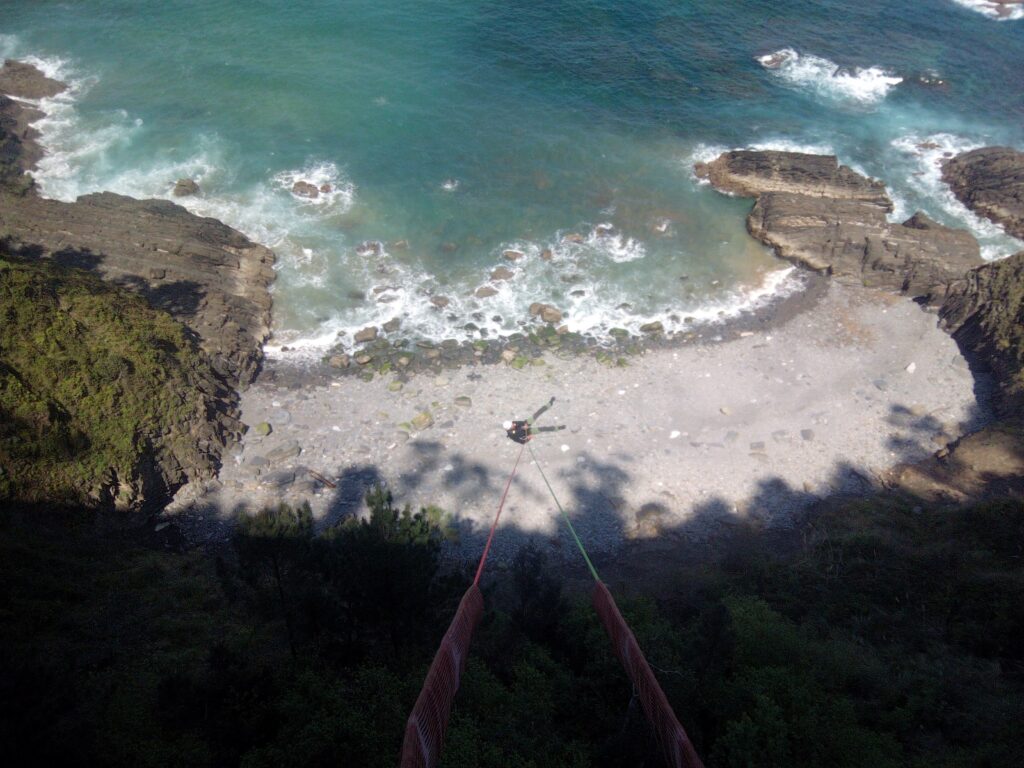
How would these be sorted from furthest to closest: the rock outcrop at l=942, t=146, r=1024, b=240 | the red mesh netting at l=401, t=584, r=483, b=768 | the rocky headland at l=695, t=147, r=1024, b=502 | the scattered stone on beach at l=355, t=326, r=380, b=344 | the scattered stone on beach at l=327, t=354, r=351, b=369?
the rock outcrop at l=942, t=146, r=1024, b=240 < the scattered stone on beach at l=355, t=326, r=380, b=344 < the scattered stone on beach at l=327, t=354, r=351, b=369 < the rocky headland at l=695, t=147, r=1024, b=502 < the red mesh netting at l=401, t=584, r=483, b=768

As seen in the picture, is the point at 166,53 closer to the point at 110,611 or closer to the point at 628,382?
the point at 628,382

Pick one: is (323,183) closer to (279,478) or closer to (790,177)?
(279,478)

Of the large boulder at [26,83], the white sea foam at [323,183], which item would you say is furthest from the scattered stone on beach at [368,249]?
the large boulder at [26,83]

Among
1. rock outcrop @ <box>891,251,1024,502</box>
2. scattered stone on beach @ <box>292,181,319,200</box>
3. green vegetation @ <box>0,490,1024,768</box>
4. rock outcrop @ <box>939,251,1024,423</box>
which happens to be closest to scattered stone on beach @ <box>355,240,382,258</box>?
scattered stone on beach @ <box>292,181,319,200</box>

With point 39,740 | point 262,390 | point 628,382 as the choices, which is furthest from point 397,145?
point 39,740

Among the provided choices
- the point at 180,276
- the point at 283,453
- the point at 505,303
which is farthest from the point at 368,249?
the point at 283,453

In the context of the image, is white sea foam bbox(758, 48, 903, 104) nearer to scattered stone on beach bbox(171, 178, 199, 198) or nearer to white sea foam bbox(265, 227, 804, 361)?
white sea foam bbox(265, 227, 804, 361)
